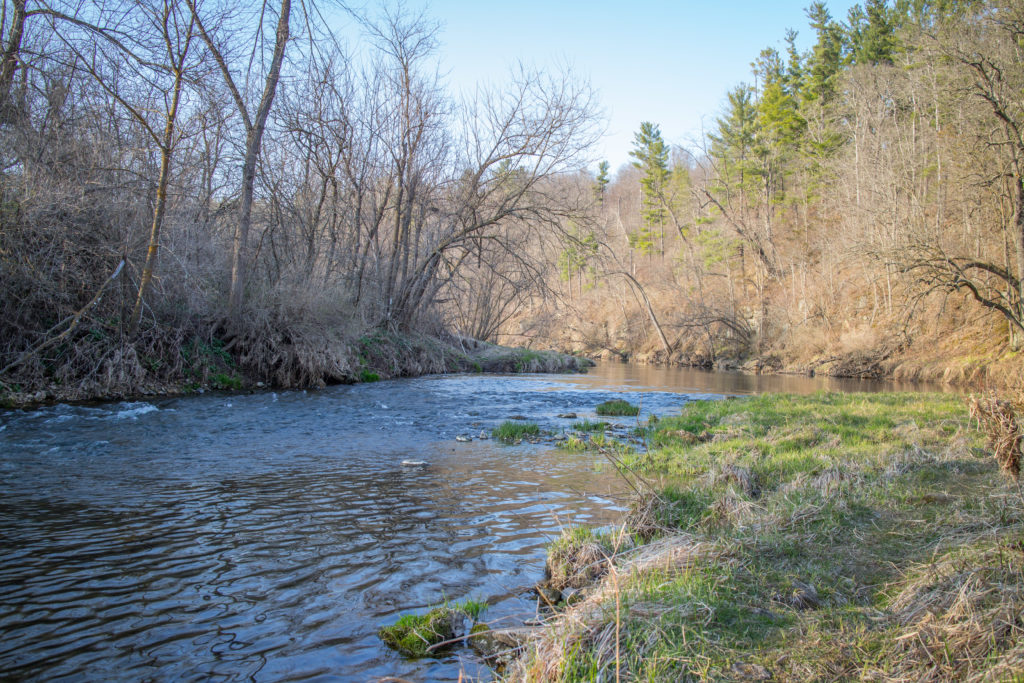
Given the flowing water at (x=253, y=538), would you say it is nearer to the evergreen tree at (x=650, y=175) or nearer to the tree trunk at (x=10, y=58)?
the tree trunk at (x=10, y=58)

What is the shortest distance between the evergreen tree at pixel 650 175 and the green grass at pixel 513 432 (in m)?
50.1

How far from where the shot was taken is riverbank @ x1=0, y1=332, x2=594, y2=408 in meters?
12.8

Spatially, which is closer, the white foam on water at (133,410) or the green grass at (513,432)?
the green grass at (513,432)

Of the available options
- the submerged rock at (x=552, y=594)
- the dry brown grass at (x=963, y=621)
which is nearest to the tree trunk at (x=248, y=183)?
the submerged rock at (x=552, y=594)

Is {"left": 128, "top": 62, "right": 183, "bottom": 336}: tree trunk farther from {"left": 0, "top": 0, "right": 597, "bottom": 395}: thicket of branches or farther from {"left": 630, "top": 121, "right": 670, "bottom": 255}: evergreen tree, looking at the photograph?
{"left": 630, "top": 121, "right": 670, "bottom": 255}: evergreen tree

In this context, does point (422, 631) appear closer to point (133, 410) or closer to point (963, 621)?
point (963, 621)

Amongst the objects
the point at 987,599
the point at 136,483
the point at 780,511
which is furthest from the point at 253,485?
the point at 987,599

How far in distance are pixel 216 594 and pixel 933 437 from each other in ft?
30.0

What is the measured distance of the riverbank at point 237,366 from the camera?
12820mm

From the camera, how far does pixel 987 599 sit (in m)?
3.17

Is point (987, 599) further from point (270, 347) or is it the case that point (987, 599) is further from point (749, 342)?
point (749, 342)

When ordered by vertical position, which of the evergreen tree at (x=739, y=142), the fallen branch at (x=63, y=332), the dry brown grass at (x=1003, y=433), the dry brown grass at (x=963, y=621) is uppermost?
the evergreen tree at (x=739, y=142)

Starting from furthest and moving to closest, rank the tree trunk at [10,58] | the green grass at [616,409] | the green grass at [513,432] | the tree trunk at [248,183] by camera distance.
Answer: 1. the tree trunk at [248,183]
2. the green grass at [616,409]
3. the green grass at [513,432]
4. the tree trunk at [10,58]

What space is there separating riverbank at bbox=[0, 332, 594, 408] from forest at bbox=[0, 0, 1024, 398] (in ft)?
0.28
